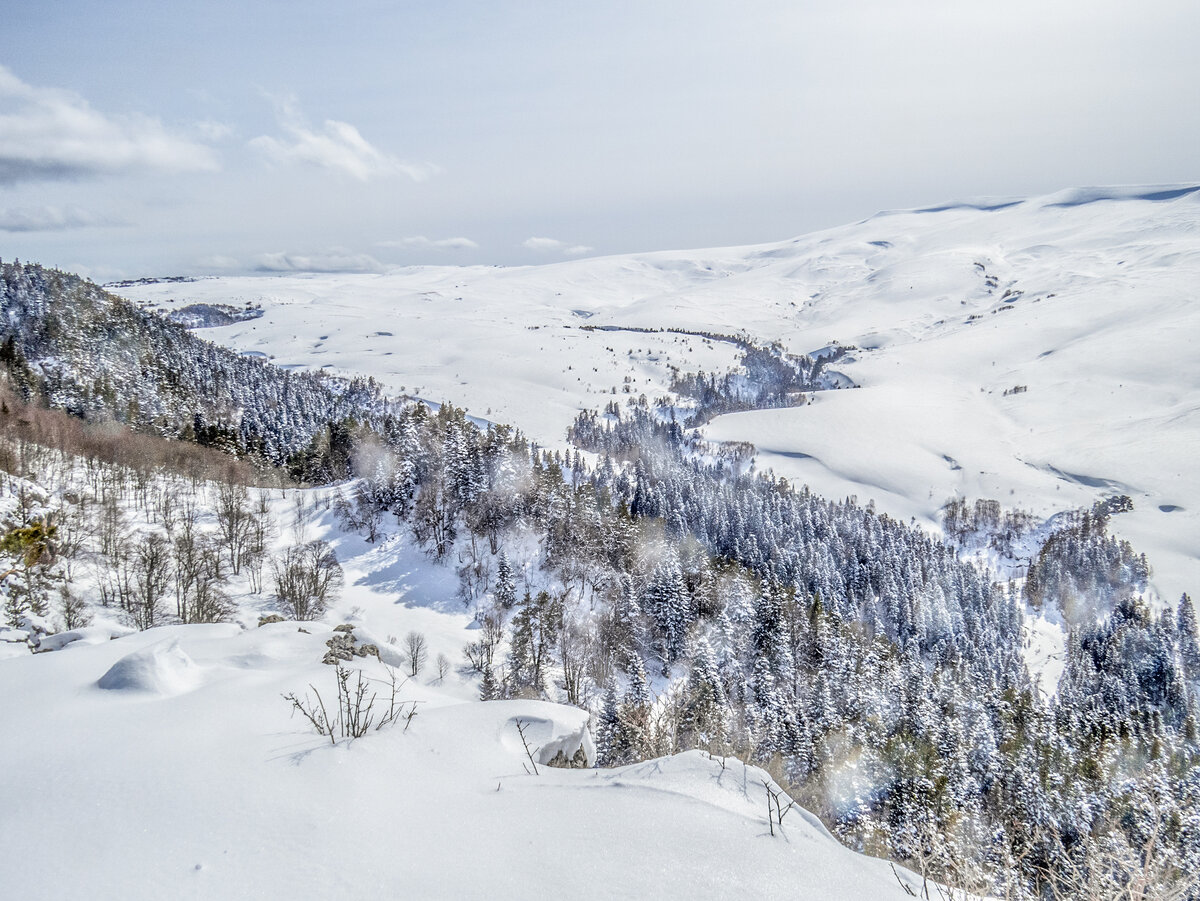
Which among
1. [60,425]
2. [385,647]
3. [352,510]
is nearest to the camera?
[385,647]

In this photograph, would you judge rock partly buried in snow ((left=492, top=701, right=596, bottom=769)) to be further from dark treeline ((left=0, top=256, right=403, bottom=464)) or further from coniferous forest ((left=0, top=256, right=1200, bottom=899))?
dark treeline ((left=0, top=256, right=403, bottom=464))

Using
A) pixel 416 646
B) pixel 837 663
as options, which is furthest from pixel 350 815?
pixel 837 663

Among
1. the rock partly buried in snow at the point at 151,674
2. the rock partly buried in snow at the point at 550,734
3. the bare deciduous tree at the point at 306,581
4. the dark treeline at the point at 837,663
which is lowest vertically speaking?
the dark treeline at the point at 837,663

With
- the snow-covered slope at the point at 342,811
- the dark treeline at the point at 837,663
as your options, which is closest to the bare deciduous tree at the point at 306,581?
the dark treeline at the point at 837,663

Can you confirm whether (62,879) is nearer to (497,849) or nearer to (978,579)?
(497,849)

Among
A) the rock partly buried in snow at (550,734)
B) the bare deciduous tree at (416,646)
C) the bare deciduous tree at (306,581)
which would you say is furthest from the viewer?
the bare deciduous tree at (416,646)

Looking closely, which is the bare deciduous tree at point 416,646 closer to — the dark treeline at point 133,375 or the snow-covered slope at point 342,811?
the snow-covered slope at point 342,811

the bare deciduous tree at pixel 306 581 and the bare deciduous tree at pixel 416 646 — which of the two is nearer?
the bare deciduous tree at pixel 306 581

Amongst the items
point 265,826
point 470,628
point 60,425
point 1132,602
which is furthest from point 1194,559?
point 60,425
